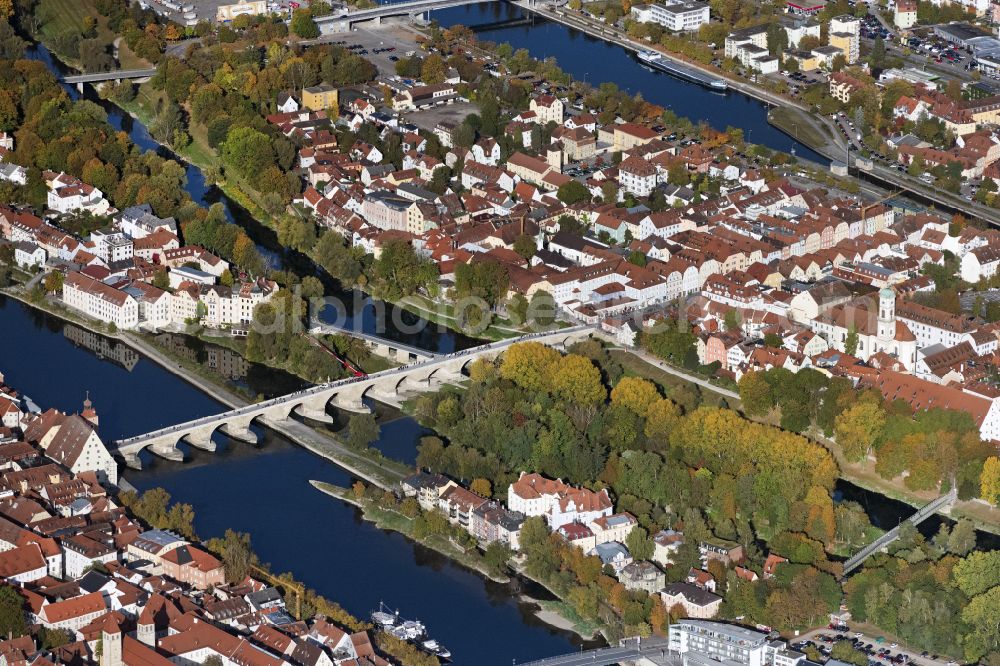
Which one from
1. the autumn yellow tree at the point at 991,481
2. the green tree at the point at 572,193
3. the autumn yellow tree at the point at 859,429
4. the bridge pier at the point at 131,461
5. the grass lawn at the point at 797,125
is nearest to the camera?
the autumn yellow tree at the point at 991,481

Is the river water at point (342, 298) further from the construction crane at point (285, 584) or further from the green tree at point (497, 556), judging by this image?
the construction crane at point (285, 584)

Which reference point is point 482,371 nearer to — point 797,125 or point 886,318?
point 886,318

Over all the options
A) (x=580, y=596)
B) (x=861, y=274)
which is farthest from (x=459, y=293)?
(x=580, y=596)

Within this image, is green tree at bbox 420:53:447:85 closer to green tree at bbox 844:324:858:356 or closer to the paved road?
green tree at bbox 844:324:858:356

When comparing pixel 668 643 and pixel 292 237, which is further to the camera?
pixel 292 237

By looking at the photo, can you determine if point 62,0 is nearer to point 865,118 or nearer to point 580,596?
point 865,118

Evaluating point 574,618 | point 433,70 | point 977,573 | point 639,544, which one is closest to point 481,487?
point 639,544

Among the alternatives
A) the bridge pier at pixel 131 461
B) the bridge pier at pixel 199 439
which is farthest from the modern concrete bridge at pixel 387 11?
the bridge pier at pixel 131 461
